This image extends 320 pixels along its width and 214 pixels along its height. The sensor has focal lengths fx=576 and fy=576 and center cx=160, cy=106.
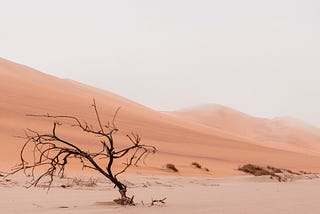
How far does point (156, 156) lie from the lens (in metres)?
20.2

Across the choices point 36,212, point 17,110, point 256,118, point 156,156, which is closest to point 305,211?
point 36,212

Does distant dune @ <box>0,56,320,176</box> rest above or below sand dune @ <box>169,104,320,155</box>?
below

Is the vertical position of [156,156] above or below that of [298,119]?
below

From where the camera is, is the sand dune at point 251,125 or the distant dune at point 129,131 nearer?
the distant dune at point 129,131

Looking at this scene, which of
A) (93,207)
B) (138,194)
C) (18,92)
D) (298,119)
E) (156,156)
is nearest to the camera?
(93,207)

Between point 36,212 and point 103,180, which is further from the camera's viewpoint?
point 103,180

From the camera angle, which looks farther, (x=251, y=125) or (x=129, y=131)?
(x=251, y=125)

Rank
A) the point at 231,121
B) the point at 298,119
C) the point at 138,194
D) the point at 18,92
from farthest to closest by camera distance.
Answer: the point at 298,119, the point at 231,121, the point at 18,92, the point at 138,194

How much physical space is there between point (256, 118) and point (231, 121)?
6824 millimetres

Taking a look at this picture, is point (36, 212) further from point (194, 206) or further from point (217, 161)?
point (217, 161)

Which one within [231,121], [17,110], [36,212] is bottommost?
[36,212]

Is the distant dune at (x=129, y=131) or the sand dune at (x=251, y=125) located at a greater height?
the sand dune at (x=251, y=125)

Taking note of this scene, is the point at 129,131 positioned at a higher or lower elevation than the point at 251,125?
lower

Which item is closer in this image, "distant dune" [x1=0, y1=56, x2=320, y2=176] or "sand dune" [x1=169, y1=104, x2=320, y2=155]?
"distant dune" [x1=0, y1=56, x2=320, y2=176]
